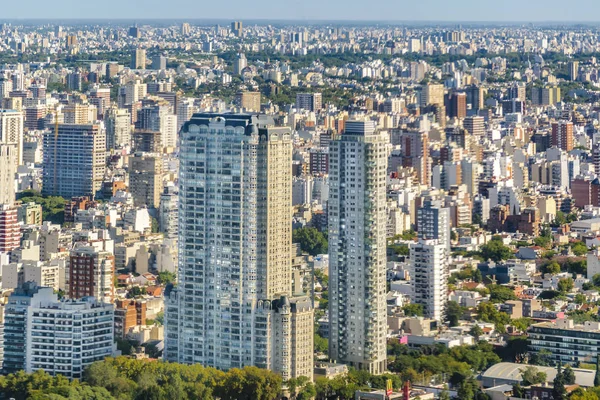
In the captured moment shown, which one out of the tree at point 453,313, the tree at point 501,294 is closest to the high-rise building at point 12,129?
the tree at point 501,294

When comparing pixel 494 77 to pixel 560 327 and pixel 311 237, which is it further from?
pixel 560 327

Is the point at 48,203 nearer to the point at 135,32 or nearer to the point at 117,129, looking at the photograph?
the point at 117,129

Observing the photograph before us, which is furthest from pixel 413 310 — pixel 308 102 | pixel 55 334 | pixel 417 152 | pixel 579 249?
pixel 308 102

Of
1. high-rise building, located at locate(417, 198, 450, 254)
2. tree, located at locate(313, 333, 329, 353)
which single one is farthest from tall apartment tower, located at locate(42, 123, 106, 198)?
tree, located at locate(313, 333, 329, 353)

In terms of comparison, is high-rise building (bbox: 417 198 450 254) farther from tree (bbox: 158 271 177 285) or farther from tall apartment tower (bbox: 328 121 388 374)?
tall apartment tower (bbox: 328 121 388 374)

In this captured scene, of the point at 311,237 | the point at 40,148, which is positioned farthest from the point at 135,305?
the point at 40,148

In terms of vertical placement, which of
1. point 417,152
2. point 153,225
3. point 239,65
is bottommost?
point 153,225
